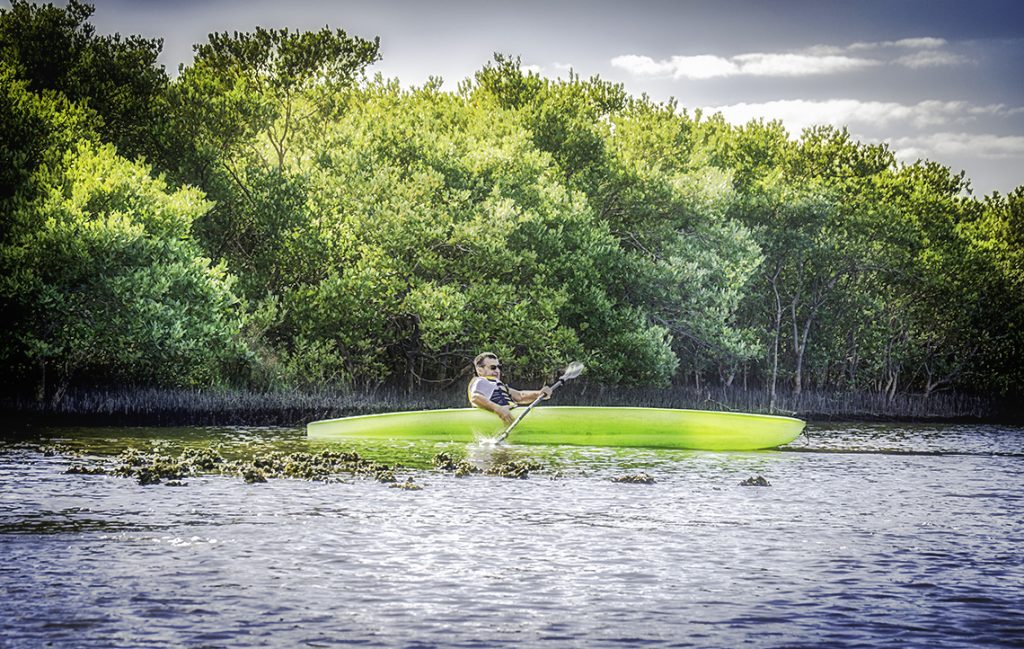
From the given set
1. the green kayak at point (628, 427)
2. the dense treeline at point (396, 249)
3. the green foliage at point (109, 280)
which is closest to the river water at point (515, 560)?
the green kayak at point (628, 427)

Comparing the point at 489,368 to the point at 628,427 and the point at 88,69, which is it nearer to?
the point at 628,427

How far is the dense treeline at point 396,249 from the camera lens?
3181 centimetres

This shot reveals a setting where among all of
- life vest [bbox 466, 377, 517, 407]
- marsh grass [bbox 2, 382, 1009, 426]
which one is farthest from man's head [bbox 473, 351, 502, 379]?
marsh grass [bbox 2, 382, 1009, 426]

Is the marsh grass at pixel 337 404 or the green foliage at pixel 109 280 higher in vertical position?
the green foliage at pixel 109 280

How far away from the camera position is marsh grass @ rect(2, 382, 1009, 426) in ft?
100

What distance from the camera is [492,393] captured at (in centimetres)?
2367

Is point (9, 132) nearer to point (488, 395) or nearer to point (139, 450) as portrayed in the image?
point (139, 450)

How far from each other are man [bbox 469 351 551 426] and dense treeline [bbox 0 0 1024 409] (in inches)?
415

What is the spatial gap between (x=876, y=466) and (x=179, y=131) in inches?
1036

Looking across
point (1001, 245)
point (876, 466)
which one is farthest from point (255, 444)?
point (1001, 245)

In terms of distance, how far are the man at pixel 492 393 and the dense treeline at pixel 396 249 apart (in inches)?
415

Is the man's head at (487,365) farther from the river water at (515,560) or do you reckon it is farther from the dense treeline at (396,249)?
the dense treeline at (396,249)

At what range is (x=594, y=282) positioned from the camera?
39125mm

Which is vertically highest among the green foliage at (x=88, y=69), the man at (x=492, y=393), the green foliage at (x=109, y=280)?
the green foliage at (x=88, y=69)
